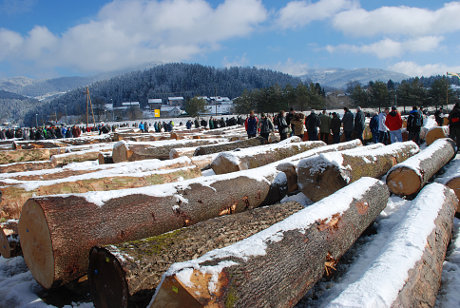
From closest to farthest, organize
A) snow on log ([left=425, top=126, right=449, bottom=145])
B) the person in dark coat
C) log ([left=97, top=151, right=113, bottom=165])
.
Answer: log ([left=97, top=151, right=113, bottom=165]) → snow on log ([left=425, top=126, right=449, bottom=145]) → the person in dark coat

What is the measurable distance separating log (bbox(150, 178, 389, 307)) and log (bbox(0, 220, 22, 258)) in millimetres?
2695

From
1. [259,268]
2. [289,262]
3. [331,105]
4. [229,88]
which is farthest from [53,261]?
[229,88]

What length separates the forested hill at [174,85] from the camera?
141500 millimetres

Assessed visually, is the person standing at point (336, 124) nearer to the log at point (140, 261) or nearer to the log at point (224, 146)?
the log at point (224, 146)

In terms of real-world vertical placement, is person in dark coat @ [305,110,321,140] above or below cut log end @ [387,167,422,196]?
above

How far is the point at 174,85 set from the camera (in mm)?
154250

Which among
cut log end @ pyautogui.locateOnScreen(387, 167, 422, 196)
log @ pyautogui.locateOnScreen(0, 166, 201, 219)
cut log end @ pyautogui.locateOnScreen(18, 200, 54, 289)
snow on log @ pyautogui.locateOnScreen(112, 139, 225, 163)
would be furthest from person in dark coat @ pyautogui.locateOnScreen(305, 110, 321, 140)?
cut log end @ pyautogui.locateOnScreen(18, 200, 54, 289)

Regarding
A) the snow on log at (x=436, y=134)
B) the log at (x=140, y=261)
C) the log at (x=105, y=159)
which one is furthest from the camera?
the snow on log at (x=436, y=134)

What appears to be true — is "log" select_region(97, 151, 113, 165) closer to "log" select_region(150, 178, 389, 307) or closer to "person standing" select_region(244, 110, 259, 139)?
"person standing" select_region(244, 110, 259, 139)

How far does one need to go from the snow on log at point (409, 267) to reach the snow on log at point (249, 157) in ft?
9.88

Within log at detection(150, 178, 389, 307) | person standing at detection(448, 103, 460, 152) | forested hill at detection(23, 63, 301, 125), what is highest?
forested hill at detection(23, 63, 301, 125)

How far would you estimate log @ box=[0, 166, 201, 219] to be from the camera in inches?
158

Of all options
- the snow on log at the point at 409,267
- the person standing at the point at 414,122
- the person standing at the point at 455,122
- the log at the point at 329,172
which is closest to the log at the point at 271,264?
the snow on log at the point at 409,267

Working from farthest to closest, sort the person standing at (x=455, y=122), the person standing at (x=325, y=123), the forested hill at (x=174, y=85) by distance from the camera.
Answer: the forested hill at (x=174, y=85), the person standing at (x=325, y=123), the person standing at (x=455, y=122)
